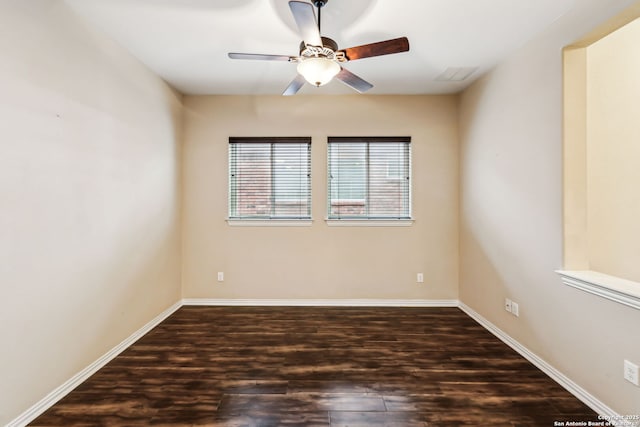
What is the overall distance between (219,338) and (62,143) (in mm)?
2013

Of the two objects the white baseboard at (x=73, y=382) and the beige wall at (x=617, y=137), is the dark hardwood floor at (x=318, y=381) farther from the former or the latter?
the beige wall at (x=617, y=137)

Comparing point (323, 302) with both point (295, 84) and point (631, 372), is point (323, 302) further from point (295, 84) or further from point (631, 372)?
point (631, 372)

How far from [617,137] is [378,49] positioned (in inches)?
75.2

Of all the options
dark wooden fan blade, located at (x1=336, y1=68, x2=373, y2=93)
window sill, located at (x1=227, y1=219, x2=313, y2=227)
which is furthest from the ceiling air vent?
window sill, located at (x1=227, y1=219, x2=313, y2=227)

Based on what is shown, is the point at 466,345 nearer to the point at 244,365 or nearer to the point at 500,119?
the point at 244,365

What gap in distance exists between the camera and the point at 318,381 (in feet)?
6.77

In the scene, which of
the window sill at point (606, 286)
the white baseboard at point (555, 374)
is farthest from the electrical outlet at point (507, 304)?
the window sill at point (606, 286)

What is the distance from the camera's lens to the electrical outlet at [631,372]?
5.12 feet

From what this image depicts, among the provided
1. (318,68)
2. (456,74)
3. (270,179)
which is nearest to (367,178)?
(270,179)

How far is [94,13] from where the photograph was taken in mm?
2086

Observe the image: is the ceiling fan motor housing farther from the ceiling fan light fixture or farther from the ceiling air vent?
the ceiling air vent

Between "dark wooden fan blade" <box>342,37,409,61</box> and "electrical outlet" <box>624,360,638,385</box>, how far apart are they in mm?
2237

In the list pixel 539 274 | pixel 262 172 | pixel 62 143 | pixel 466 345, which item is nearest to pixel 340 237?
pixel 262 172

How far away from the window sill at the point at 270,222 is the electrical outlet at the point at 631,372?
284 cm
